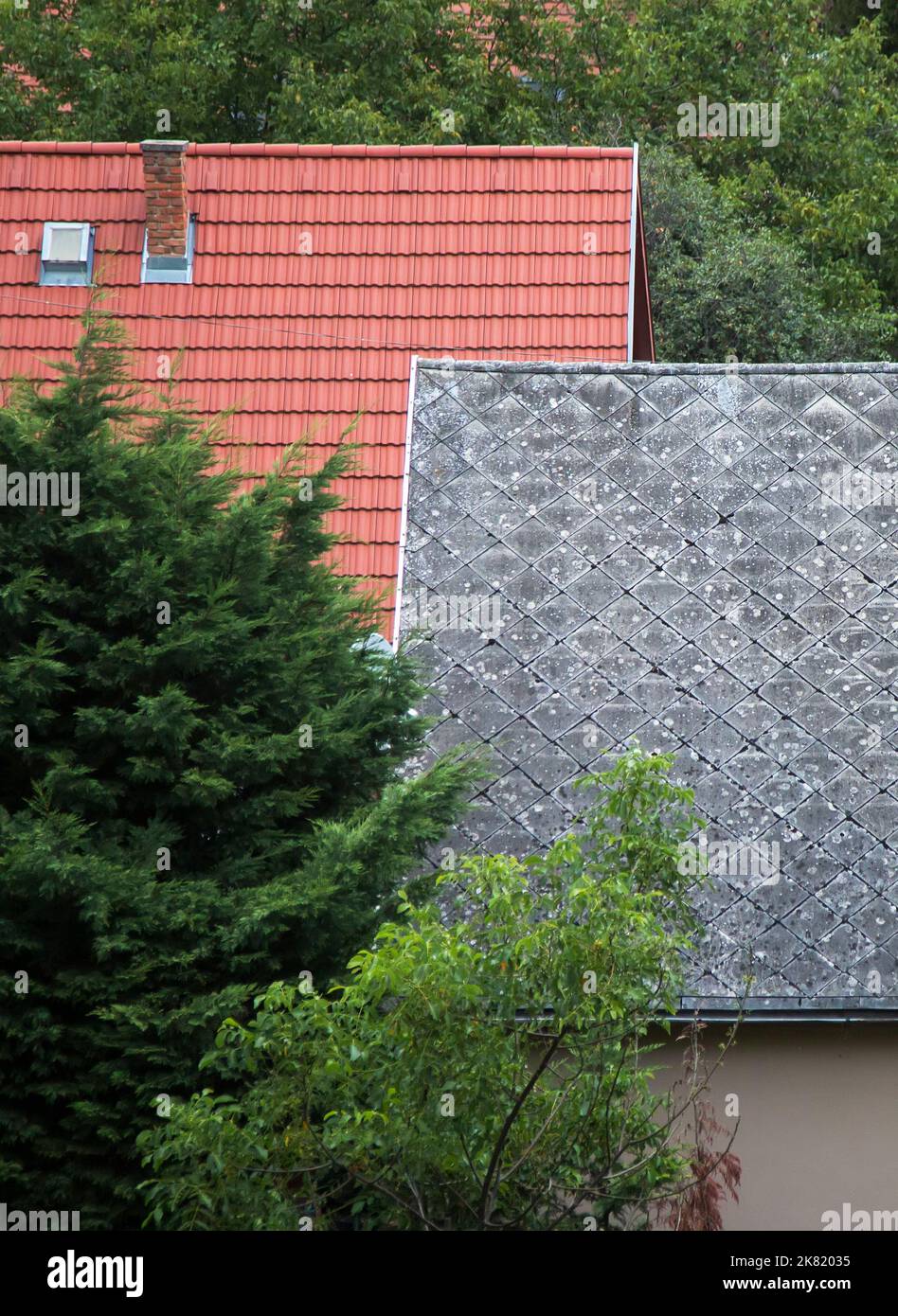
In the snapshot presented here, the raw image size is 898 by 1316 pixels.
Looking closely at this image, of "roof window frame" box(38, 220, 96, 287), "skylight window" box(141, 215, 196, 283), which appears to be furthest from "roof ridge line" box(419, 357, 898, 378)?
"roof window frame" box(38, 220, 96, 287)

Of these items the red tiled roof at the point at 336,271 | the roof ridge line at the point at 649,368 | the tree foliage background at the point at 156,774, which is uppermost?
the red tiled roof at the point at 336,271

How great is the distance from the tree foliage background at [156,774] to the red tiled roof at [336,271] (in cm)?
777

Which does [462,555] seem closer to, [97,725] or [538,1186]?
[97,725]

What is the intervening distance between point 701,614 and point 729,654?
0.28m

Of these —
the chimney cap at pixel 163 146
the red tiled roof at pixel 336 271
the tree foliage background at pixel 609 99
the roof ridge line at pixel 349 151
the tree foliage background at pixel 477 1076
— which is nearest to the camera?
the tree foliage background at pixel 477 1076

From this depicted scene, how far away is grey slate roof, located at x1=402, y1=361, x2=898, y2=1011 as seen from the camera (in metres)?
7.44

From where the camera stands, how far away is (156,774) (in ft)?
21.4

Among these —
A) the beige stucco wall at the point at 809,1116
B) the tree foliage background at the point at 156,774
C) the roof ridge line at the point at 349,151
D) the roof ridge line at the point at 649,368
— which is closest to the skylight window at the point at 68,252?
the roof ridge line at the point at 349,151

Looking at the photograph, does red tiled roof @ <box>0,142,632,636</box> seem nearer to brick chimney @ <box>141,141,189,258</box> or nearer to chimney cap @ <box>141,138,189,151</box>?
brick chimney @ <box>141,141,189,258</box>

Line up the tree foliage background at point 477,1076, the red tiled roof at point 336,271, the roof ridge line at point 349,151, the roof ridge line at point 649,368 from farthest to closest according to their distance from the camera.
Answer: the roof ridge line at point 349,151 < the red tiled roof at point 336,271 < the roof ridge line at point 649,368 < the tree foliage background at point 477,1076

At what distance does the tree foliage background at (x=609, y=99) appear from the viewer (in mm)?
19781

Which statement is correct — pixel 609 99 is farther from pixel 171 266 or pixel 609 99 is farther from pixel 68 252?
pixel 68 252

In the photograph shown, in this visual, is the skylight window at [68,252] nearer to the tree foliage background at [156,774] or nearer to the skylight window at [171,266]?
the skylight window at [171,266]
